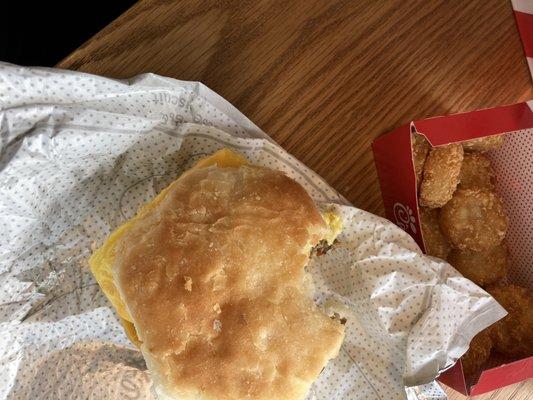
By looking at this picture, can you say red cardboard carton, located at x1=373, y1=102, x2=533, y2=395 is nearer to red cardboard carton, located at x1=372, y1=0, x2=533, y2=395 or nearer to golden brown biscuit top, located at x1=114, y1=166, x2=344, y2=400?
red cardboard carton, located at x1=372, y1=0, x2=533, y2=395

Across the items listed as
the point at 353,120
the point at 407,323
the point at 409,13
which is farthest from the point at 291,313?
the point at 409,13

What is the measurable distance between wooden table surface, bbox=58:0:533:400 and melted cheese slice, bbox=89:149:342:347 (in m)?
0.17

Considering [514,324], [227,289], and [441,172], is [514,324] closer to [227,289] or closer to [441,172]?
[441,172]

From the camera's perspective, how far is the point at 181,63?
1.47 metres

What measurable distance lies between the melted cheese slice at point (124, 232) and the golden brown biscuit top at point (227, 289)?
6cm

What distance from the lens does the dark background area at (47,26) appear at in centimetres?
175

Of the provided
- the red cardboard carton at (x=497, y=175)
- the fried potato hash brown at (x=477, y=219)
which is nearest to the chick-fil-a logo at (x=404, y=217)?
the red cardboard carton at (x=497, y=175)

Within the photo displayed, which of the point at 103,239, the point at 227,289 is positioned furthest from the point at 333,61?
the point at 103,239

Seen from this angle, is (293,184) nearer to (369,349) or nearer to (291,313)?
(291,313)

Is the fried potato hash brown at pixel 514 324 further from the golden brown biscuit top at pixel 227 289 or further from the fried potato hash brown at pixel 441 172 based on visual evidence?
the golden brown biscuit top at pixel 227 289

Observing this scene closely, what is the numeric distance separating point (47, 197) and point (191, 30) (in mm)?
526

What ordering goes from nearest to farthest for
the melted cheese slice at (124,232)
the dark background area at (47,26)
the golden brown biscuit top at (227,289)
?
the golden brown biscuit top at (227,289)
the melted cheese slice at (124,232)
the dark background area at (47,26)

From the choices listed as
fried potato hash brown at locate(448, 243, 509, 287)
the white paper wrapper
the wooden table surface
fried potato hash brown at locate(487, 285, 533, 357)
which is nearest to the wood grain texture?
the wooden table surface

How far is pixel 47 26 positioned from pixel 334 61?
0.84 meters
